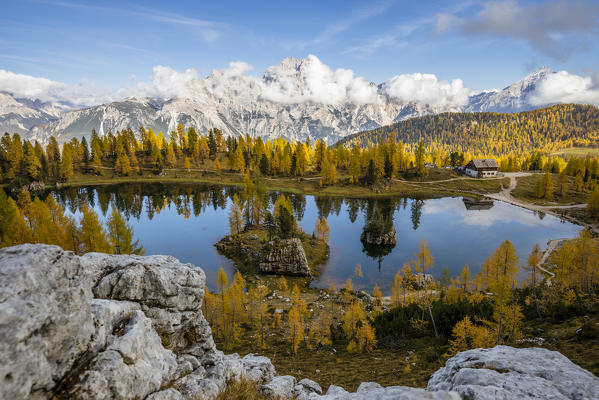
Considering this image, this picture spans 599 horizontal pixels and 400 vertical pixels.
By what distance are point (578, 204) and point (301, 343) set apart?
139 m

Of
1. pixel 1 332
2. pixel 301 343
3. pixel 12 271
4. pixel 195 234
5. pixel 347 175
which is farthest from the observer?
pixel 347 175

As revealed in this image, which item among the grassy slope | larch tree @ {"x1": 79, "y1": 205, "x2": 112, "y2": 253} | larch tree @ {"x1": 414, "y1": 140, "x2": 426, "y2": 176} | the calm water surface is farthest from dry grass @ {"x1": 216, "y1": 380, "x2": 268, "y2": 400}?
larch tree @ {"x1": 414, "y1": 140, "x2": 426, "y2": 176}

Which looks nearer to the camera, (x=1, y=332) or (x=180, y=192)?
(x=1, y=332)

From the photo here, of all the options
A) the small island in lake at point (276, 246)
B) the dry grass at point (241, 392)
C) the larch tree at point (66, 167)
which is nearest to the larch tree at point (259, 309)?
the small island in lake at point (276, 246)

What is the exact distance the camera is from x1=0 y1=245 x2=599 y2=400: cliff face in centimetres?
545

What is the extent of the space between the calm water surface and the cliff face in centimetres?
3965

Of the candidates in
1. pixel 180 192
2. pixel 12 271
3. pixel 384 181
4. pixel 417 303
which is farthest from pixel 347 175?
pixel 12 271

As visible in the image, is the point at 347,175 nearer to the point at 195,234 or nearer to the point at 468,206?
the point at 468,206

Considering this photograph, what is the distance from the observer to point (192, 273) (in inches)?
512

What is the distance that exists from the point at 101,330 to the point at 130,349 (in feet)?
3.42

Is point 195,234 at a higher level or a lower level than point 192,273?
lower

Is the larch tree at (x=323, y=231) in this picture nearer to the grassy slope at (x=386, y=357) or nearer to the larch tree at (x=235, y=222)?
the larch tree at (x=235, y=222)

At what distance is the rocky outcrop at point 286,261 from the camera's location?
53.7 m

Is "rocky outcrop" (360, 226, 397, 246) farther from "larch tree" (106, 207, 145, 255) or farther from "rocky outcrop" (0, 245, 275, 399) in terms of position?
"rocky outcrop" (0, 245, 275, 399)
